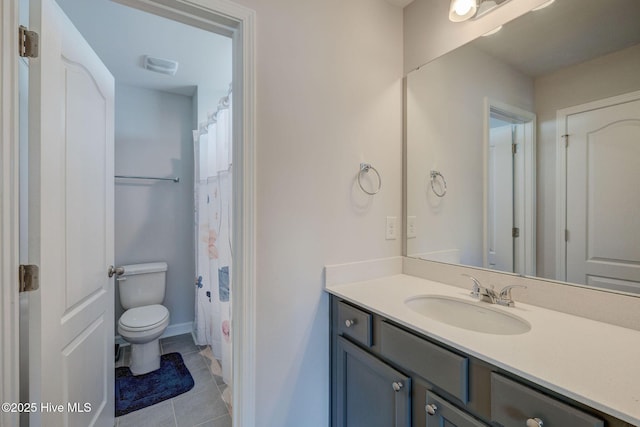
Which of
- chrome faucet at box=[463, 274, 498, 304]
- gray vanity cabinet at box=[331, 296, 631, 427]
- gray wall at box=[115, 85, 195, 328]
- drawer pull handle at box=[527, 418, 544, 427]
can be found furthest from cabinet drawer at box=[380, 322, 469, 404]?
gray wall at box=[115, 85, 195, 328]

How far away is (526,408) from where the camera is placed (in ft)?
2.13

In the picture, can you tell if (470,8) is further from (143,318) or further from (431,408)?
(143,318)

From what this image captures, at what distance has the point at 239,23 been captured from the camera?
1.12 metres

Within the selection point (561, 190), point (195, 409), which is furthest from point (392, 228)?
point (195, 409)

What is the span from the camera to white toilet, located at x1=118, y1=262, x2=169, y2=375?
1.99 metres

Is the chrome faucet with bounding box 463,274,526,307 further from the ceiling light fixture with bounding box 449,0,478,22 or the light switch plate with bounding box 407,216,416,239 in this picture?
the ceiling light fixture with bounding box 449,0,478,22

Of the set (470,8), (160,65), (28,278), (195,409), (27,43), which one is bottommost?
(195,409)

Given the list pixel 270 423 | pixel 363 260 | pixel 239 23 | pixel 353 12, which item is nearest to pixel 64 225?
pixel 239 23

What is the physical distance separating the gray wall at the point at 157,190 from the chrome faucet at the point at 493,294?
2.64 metres

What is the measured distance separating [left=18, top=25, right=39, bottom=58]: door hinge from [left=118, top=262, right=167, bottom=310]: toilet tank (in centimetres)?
190

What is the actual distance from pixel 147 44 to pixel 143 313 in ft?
6.78

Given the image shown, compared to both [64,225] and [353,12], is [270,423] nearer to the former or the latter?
[64,225]

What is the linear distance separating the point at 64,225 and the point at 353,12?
168 centimetres

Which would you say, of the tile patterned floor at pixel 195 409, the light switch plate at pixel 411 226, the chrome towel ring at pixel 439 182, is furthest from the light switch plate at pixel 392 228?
the tile patterned floor at pixel 195 409
